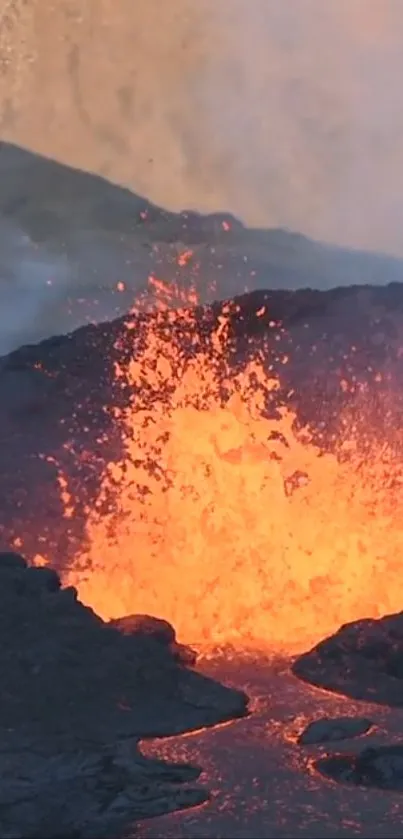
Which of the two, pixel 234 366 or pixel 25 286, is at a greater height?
pixel 25 286

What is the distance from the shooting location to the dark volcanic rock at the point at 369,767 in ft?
12.5

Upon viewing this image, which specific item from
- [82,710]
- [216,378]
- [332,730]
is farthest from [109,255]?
[332,730]

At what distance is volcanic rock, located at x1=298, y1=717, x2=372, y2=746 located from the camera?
4242 mm

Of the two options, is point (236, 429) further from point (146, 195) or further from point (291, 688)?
point (291, 688)

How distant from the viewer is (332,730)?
4.30 metres

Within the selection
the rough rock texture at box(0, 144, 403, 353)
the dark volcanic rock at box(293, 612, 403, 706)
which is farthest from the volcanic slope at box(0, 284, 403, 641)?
the dark volcanic rock at box(293, 612, 403, 706)

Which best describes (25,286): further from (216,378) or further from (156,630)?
(156,630)

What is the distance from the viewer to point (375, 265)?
Answer: 22.8 feet

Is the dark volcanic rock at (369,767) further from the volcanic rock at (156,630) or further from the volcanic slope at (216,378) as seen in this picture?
the volcanic slope at (216,378)

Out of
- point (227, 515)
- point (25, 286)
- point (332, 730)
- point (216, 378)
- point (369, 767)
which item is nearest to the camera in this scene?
point (369, 767)

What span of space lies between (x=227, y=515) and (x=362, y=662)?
5.22 ft

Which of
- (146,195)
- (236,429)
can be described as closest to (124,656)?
(236,429)

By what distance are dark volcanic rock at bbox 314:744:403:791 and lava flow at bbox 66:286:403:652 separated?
1.51 m

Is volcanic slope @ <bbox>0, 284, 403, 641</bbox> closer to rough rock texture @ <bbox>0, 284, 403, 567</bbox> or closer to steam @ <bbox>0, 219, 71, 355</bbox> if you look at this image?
rough rock texture @ <bbox>0, 284, 403, 567</bbox>
